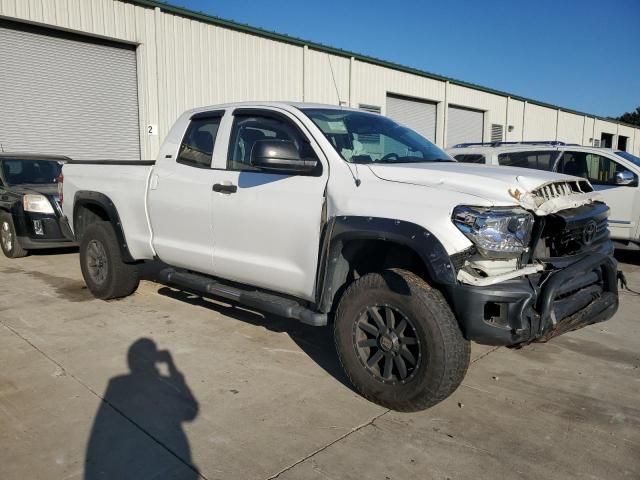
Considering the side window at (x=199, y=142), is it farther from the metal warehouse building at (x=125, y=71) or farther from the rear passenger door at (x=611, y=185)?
the metal warehouse building at (x=125, y=71)

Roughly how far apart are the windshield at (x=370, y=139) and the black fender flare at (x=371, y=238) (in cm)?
58

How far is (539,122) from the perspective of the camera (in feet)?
101

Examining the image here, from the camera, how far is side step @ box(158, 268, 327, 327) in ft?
12.1

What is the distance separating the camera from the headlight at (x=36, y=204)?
819 centimetres

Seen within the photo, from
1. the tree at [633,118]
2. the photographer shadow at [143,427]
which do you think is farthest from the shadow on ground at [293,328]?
the tree at [633,118]

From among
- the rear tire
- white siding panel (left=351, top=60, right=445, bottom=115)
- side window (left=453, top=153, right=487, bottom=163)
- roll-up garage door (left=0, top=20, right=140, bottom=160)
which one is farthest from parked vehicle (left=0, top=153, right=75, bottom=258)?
white siding panel (left=351, top=60, right=445, bottom=115)

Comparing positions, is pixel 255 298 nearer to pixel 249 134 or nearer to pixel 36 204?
pixel 249 134

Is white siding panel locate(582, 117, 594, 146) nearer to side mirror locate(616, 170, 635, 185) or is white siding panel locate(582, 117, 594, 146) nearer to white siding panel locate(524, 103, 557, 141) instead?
white siding panel locate(524, 103, 557, 141)

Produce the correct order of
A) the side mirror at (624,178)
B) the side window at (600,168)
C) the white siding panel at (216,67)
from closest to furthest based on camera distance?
the side mirror at (624,178)
the side window at (600,168)
the white siding panel at (216,67)

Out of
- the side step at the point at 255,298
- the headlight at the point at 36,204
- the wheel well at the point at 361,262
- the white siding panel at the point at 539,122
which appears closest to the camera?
the wheel well at the point at 361,262

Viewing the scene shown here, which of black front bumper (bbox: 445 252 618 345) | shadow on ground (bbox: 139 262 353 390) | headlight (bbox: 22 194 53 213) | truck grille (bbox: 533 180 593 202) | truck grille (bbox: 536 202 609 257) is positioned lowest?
shadow on ground (bbox: 139 262 353 390)

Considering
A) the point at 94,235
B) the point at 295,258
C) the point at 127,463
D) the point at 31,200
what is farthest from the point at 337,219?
the point at 31,200

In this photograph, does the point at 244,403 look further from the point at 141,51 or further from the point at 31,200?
the point at 141,51

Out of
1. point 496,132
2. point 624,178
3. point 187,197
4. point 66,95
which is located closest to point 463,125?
point 496,132
